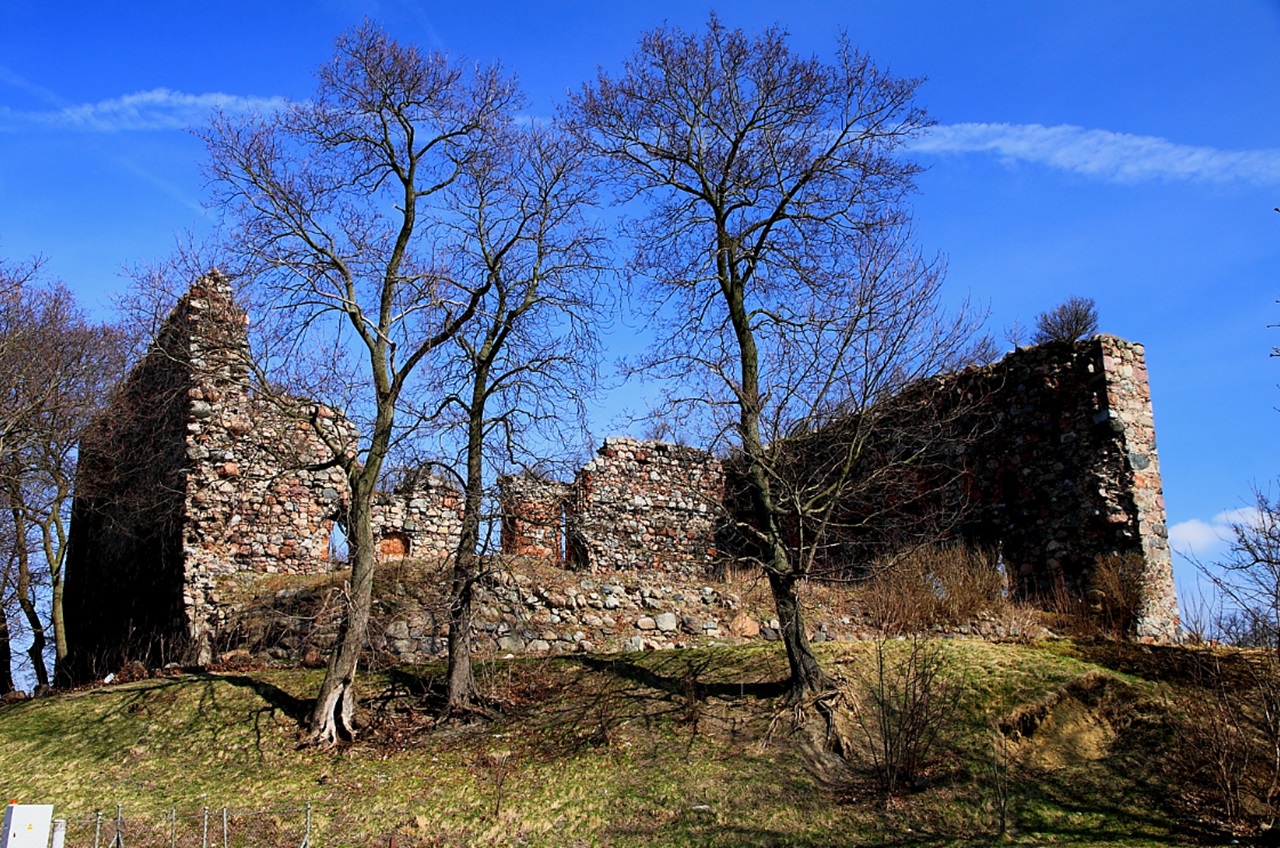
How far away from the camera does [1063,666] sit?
10.8 meters

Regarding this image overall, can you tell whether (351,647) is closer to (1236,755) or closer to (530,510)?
(530,510)

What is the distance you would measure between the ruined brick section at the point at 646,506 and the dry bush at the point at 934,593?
454 centimetres

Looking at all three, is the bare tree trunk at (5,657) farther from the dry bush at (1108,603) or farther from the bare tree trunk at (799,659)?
the dry bush at (1108,603)

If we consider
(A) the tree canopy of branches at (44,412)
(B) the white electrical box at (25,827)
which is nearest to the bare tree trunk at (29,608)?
(A) the tree canopy of branches at (44,412)

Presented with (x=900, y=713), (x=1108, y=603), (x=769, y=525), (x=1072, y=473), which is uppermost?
(x=1072, y=473)

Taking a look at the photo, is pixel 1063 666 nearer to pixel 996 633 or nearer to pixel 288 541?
pixel 996 633

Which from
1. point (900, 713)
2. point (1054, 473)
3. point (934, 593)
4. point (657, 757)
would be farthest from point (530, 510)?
point (1054, 473)

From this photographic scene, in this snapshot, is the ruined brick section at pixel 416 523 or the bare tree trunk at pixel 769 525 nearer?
the bare tree trunk at pixel 769 525

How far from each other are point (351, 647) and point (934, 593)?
7552mm

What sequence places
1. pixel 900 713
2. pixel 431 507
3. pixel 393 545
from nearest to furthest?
pixel 900 713
pixel 393 545
pixel 431 507

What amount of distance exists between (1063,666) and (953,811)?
3.08m

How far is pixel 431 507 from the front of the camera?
17.9 metres

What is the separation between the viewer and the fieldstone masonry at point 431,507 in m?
14.0

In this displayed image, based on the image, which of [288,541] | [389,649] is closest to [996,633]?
[389,649]
